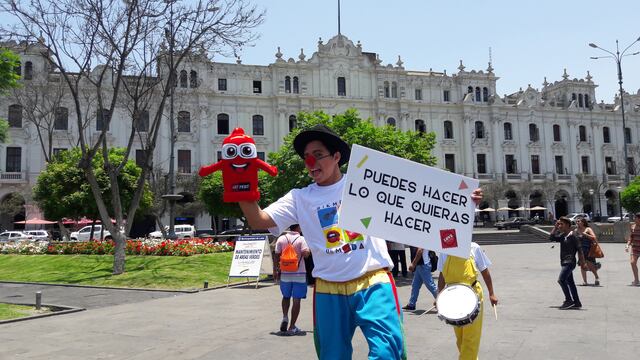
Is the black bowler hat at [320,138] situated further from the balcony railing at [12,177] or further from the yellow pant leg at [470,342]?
the balcony railing at [12,177]

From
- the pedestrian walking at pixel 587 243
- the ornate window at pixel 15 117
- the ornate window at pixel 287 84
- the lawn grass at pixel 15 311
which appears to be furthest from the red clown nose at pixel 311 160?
the ornate window at pixel 287 84

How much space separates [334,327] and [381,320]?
1.12 ft

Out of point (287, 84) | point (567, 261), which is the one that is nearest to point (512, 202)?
point (287, 84)

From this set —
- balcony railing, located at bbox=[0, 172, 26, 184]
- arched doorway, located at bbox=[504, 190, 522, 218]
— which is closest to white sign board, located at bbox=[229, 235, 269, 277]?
balcony railing, located at bbox=[0, 172, 26, 184]

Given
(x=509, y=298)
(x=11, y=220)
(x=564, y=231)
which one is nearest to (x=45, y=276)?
(x=509, y=298)

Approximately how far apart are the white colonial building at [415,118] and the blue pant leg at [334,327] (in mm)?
41375

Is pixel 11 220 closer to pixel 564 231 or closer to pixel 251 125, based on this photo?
pixel 251 125

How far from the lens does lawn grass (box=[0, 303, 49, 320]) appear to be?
10445mm

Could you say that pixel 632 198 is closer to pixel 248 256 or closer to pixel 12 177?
pixel 248 256

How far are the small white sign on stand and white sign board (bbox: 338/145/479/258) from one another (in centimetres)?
1127

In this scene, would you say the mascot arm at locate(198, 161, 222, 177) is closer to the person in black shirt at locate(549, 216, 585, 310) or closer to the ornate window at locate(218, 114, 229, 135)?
the person in black shirt at locate(549, 216, 585, 310)

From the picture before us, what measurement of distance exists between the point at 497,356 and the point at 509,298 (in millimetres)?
5346

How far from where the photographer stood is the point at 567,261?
10.4 metres

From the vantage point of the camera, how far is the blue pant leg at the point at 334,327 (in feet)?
12.0
